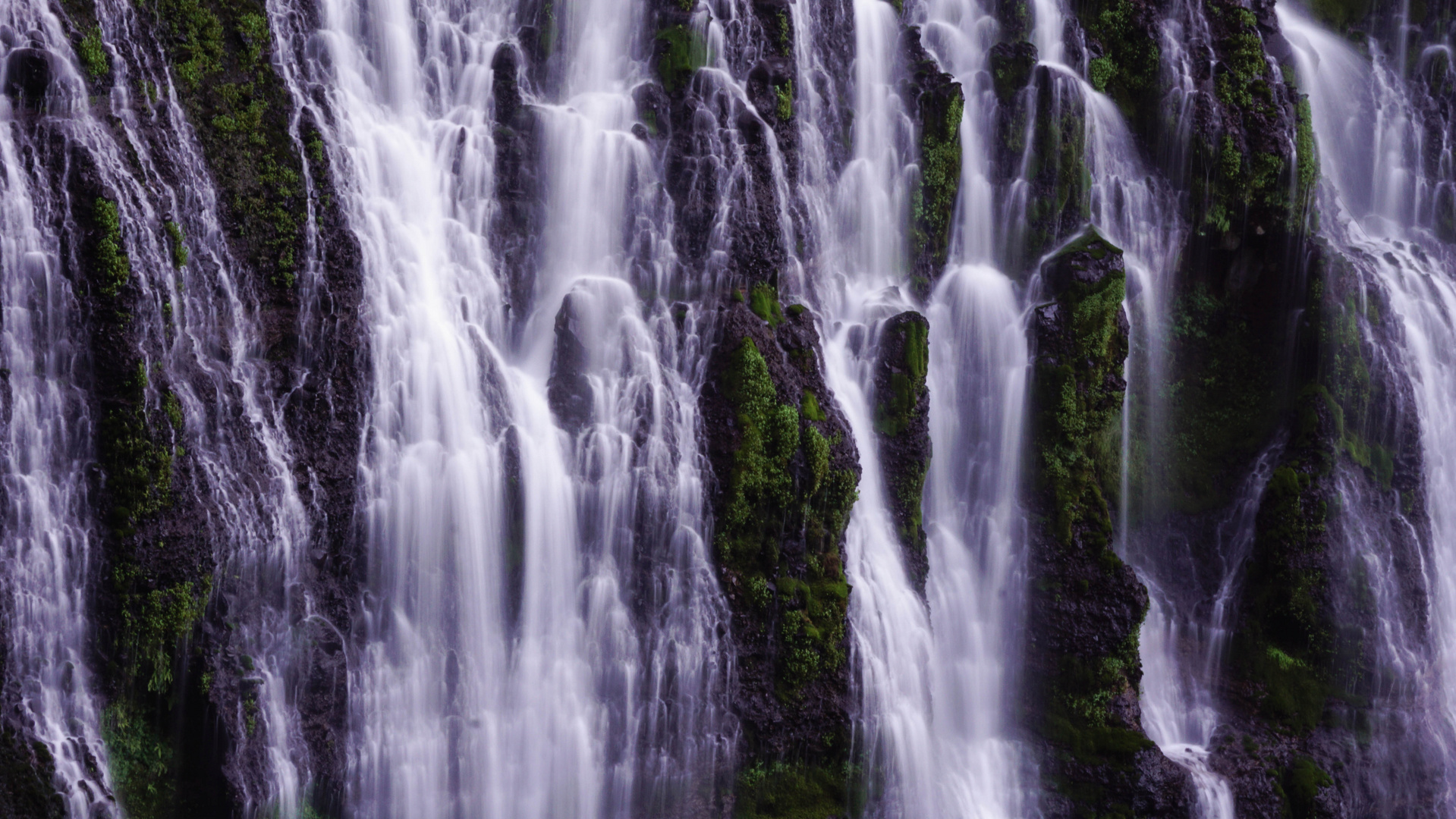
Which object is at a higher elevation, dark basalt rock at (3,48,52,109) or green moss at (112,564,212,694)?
dark basalt rock at (3,48,52,109)

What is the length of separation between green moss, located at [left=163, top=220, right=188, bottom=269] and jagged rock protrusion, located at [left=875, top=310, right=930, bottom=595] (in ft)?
35.2

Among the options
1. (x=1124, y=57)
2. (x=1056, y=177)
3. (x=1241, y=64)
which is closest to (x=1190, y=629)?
(x=1056, y=177)

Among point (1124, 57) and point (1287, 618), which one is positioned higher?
point (1124, 57)

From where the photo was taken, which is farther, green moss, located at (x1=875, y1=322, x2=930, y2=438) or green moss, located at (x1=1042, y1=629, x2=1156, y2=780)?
green moss, located at (x1=875, y1=322, x2=930, y2=438)

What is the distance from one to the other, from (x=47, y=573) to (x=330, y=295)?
17.4 feet

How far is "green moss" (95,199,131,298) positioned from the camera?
589 inches

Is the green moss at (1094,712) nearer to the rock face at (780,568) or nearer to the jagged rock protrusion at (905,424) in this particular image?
the jagged rock protrusion at (905,424)

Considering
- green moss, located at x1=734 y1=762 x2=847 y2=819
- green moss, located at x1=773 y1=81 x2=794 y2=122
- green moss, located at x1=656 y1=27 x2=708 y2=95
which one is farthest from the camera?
green moss, located at x1=773 y1=81 x2=794 y2=122

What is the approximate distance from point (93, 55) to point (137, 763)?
9040 mm

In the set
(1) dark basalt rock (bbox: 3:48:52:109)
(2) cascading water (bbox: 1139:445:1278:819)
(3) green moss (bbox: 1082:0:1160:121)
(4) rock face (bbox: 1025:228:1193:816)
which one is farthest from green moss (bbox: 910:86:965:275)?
(1) dark basalt rock (bbox: 3:48:52:109)

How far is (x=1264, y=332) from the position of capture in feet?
82.9

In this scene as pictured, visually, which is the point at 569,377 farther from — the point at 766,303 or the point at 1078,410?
the point at 1078,410

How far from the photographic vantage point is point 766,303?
779 inches

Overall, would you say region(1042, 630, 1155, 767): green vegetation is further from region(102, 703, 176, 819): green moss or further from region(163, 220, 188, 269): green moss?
region(163, 220, 188, 269): green moss
